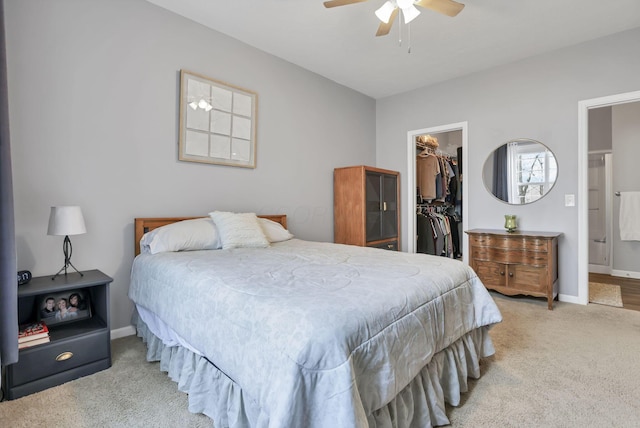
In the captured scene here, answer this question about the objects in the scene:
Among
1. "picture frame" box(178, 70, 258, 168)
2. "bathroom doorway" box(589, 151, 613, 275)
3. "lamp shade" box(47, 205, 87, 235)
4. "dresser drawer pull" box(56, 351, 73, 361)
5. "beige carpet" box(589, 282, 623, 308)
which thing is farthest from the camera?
"bathroom doorway" box(589, 151, 613, 275)

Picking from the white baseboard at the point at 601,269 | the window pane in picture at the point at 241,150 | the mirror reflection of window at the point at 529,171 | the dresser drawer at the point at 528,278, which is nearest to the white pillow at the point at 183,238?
the window pane in picture at the point at 241,150

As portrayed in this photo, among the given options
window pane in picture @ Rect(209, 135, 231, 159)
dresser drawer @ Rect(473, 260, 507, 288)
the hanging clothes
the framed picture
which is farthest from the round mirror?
the framed picture

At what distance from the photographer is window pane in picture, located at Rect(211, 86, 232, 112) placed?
2975 millimetres

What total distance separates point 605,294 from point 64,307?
516 centimetres

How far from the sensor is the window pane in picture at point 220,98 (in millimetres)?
2975

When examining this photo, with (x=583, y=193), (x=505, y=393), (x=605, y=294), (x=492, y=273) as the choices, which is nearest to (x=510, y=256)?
(x=492, y=273)

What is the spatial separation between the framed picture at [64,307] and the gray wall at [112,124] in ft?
0.75

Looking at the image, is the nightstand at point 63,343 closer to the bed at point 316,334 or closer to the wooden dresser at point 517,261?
the bed at point 316,334

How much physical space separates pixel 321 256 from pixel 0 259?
1.60m

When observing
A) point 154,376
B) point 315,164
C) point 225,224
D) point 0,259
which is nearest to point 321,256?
point 225,224

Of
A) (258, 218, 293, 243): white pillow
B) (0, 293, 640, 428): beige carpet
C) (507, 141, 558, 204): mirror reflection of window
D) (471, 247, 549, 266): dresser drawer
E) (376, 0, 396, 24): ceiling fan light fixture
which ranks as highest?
(376, 0, 396, 24): ceiling fan light fixture

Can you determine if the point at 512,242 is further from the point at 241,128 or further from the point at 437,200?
the point at 241,128

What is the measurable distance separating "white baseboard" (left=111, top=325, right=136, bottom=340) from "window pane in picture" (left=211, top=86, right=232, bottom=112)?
2025mm

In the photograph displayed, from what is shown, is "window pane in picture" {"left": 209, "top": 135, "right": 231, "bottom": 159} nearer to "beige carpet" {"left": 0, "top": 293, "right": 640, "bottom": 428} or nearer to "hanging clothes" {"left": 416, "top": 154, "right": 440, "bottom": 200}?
"beige carpet" {"left": 0, "top": 293, "right": 640, "bottom": 428}
